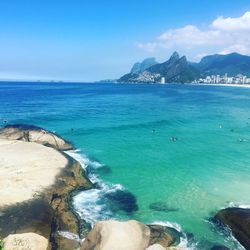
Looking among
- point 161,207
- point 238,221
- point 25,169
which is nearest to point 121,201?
point 161,207

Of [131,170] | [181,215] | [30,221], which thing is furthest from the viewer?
[131,170]

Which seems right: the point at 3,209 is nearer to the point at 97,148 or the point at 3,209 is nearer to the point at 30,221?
the point at 30,221

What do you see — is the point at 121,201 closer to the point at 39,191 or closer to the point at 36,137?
the point at 39,191

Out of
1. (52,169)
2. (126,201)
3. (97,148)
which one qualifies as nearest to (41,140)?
(97,148)

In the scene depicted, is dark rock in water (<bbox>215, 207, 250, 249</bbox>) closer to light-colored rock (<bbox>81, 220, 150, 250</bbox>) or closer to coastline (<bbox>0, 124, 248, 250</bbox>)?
coastline (<bbox>0, 124, 248, 250</bbox>)

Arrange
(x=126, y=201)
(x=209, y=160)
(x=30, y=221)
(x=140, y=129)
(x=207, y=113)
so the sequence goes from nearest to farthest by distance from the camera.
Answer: (x=30, y=221)
(x=126, y=201)
(x=209, y=160)
(x=140, y=129)
(x=207, y=113)

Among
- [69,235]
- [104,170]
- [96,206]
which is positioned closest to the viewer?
[69,235]
